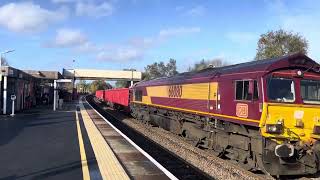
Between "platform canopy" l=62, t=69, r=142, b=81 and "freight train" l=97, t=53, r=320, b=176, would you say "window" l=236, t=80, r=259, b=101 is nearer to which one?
"freight train" l=97, t=53, r=320, b=176

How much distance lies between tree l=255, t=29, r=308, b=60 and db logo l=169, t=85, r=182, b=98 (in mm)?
36328

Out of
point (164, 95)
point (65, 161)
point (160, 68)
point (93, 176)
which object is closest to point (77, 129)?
point (164, 95)

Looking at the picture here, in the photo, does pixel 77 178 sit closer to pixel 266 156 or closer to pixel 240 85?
pixel 266 156

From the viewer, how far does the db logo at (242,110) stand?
532 inches

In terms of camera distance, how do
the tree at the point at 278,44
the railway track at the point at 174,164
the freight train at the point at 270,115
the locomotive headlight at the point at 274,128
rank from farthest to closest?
the tree at the point at 278,44, the railway track at the point at 174,164, the freight train at the point at 270,115, the locomotive headlight at the point at 274,128

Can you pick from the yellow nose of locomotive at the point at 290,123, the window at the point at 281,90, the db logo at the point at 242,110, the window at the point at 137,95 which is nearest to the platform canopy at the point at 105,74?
the window at the point at 137,95

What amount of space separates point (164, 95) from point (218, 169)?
11.8 metres

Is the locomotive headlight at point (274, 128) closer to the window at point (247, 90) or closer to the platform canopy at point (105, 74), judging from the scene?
the window at point (247, 90)

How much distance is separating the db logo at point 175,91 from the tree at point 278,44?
3633cm

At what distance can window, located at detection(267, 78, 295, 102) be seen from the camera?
12.8 meters

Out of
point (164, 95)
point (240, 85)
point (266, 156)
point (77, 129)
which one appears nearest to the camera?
point (266, 156)

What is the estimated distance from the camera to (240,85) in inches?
557

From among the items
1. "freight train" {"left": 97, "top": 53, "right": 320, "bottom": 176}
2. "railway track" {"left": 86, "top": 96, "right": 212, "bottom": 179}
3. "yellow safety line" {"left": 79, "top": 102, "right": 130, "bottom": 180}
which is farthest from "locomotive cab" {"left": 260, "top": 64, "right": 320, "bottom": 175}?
"yellow safety line" {"left": 79, "top": 102, "right": 130, "bottom": 180}

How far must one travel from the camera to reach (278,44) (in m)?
59.6
